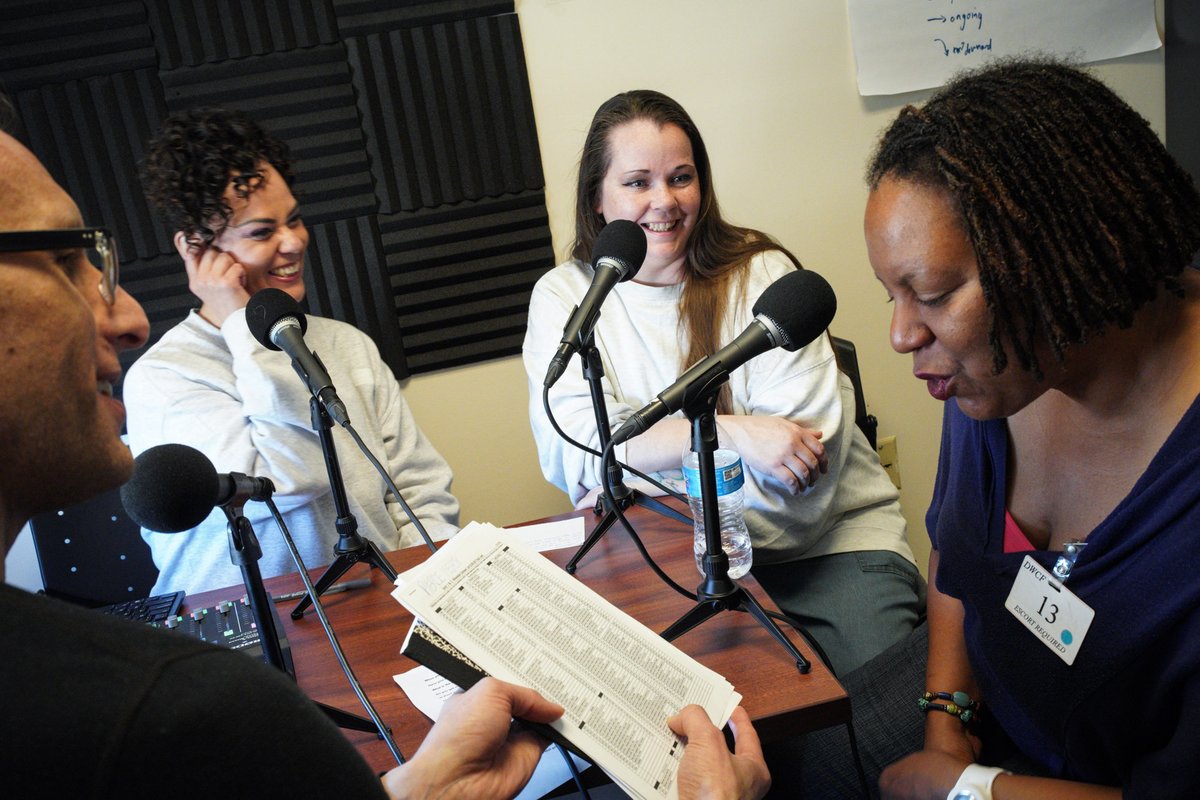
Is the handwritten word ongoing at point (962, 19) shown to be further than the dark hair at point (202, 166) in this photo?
Yes

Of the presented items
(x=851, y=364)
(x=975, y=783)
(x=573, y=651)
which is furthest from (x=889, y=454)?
(x=573, y=651)

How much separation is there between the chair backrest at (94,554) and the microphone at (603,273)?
1400 millimetres

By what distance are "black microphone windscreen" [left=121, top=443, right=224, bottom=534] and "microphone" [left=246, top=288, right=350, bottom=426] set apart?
221 millimetres

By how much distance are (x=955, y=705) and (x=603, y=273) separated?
0.84m

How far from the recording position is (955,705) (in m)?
1.30

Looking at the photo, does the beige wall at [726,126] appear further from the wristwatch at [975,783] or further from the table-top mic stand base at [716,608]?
the wristwatch at [975,783]

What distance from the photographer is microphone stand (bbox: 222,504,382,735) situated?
3.63 ft

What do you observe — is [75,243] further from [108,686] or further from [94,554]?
[94,554]

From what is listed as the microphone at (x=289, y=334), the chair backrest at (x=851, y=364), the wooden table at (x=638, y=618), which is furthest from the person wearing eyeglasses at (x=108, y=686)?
the chair backrest at (x=851, y=364)

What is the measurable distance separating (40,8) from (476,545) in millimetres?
2053

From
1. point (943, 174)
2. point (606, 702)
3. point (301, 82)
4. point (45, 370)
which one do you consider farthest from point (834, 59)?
point (45, 370)

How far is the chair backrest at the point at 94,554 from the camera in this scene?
6.88ft

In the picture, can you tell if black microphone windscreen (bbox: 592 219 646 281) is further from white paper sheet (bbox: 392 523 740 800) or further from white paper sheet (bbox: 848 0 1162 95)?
white paper sheet (bbox: 848 0 1162 95)

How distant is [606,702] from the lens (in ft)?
3.18
